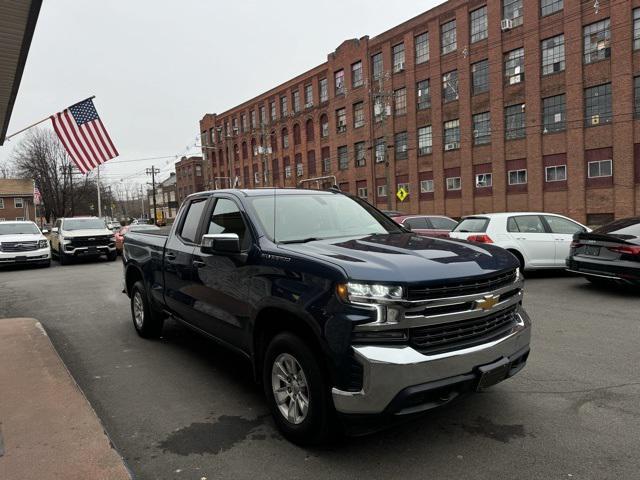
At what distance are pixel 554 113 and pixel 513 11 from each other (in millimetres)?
7619

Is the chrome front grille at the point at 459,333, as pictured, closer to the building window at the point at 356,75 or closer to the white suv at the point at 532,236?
the white suv at the point at 532,236

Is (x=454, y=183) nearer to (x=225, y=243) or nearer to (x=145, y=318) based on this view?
(x=145, y=318)

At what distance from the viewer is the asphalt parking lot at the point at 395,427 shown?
3232 mm

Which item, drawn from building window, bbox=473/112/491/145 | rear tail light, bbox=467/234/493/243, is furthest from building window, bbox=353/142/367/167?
rear tail light, bbox=467/234/493/243

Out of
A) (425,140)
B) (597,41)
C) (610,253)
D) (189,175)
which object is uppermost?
(597,41)

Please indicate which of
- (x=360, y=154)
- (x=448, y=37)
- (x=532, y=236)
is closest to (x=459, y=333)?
(x=532, y=236)

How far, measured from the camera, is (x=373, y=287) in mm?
3082

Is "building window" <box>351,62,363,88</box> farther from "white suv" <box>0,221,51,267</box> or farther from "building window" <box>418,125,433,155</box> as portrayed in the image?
"white suv" <box>0,221,51,267</box>

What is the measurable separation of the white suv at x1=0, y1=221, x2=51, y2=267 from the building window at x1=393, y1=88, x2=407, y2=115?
3024 centimetres

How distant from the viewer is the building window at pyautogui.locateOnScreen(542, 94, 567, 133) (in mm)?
30938

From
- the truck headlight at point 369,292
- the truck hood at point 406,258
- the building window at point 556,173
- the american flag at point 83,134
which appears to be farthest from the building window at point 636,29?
the truck headlight at point 369,292

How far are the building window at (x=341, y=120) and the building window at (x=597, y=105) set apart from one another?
21.5 meters

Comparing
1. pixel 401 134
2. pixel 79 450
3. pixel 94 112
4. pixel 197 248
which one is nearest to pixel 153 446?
pixel 79 450

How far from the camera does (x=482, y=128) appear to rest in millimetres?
35156
